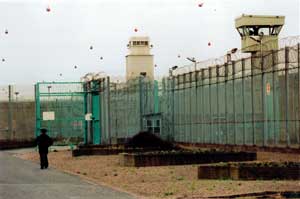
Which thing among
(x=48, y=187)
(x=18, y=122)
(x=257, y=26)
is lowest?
(x=48, y=187)

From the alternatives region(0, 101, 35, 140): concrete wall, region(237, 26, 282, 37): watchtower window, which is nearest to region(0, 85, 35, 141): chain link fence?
region(0, 101, 35, 140): concrete wall

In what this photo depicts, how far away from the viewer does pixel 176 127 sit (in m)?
48.2

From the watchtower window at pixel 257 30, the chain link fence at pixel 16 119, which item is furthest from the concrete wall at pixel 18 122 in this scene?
the watchtower window at pixel 257 30

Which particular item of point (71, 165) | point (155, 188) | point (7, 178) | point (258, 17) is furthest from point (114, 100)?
point (155, 188)

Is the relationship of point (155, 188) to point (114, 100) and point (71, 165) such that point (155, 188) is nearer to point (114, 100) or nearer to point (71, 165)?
point (71, 165)

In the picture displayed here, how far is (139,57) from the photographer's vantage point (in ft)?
221

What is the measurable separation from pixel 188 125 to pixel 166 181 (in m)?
24.4

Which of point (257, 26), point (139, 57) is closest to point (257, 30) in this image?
point (257, 26)

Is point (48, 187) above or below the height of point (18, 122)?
below

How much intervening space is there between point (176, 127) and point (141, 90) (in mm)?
5710

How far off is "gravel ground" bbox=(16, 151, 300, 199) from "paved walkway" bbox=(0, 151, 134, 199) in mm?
667

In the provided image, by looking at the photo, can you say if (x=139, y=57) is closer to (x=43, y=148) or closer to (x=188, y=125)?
(x=188, y=125)

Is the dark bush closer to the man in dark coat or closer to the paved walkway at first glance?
the man in dark coat

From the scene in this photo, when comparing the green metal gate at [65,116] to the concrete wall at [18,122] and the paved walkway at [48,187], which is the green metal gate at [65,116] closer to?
the concrete wall at [18,122]
